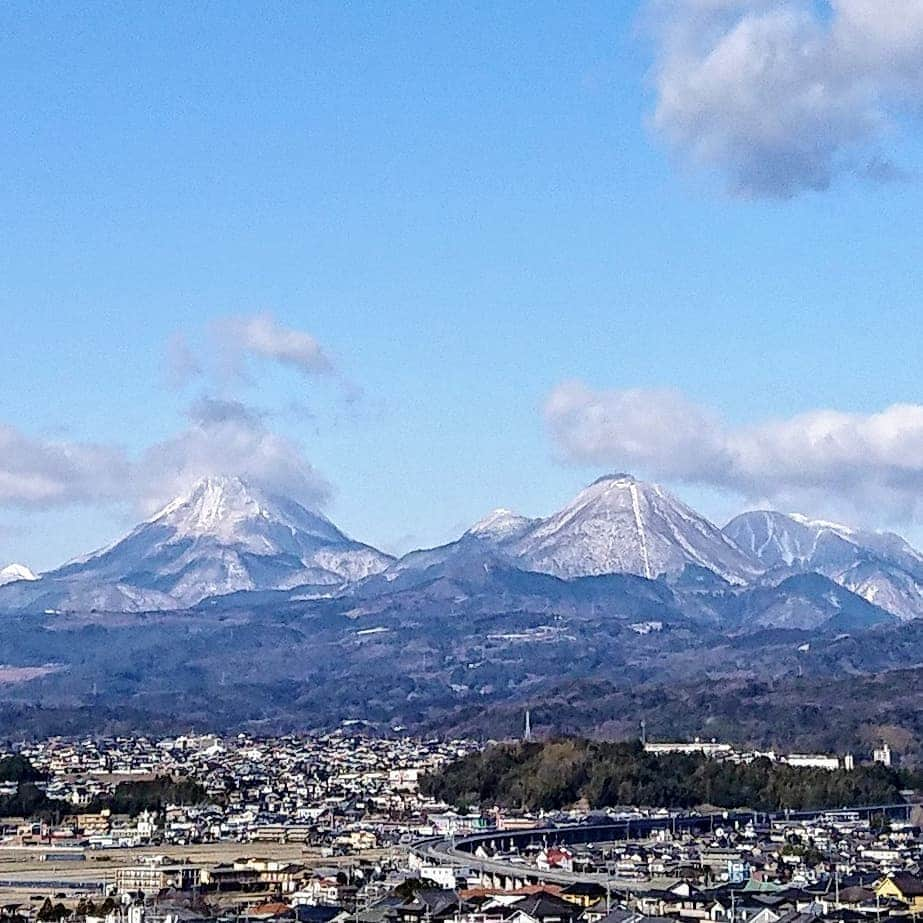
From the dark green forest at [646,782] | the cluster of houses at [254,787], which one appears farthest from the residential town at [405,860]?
the dark green forest at [646,782]

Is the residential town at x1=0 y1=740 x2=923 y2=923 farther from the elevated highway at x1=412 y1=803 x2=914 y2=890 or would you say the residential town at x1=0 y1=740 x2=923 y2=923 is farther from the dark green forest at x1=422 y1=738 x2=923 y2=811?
the dark green forest at x1=422 y1=738 x2=923 y2=811

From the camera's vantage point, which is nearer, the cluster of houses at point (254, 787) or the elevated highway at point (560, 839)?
the elevated highway at point (560, 839)

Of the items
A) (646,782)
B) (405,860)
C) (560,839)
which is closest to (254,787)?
(646,782)

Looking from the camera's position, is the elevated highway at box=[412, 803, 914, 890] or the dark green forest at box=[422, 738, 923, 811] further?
the dark green forest at box=[422, 738, 923, 811]

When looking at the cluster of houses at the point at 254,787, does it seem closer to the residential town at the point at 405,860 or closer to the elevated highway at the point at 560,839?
the residential town at the point at 405,860

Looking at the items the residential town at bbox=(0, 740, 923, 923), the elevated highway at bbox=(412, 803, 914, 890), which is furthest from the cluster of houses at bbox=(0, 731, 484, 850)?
the elevated highway at bbox=(412, 803, 914, 890)

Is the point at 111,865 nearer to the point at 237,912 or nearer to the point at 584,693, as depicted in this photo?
the point at 237,912

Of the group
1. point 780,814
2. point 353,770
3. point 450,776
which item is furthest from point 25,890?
point 353,770
